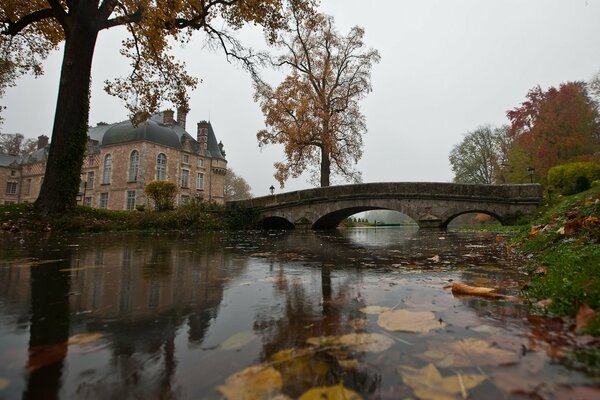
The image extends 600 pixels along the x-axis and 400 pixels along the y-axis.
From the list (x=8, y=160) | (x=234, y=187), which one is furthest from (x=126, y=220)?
(x=8, y=160)

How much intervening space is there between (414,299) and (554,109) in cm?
2928

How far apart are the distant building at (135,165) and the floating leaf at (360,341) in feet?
108

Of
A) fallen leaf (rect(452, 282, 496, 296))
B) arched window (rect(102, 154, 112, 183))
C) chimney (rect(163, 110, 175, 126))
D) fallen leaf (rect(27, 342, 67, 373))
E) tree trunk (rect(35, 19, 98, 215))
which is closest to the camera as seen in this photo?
fallen leaf (rect(27, 342, 67, 373))

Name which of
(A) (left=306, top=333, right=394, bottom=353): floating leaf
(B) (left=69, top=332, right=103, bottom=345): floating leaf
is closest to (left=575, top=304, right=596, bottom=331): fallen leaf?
(A) (left=306, top=333, right=394, bottom=353): floating leaf

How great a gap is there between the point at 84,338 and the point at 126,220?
37.9 feet

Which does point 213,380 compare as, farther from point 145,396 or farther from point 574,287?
point 574,287

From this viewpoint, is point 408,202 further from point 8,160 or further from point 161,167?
point 8,160

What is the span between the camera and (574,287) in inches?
Answer: 52.3

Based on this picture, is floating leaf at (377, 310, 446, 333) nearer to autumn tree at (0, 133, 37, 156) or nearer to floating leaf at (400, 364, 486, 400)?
floating leaf at (400, 364, 486, 400)

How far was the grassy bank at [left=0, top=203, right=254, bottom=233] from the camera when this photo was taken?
7.63 m

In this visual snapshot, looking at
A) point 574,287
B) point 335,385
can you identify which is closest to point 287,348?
point 335,385

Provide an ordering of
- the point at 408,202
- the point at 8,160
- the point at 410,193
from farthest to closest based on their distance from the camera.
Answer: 1. the point at 8,160
2. the point at 408,202
3. the point at 410,193

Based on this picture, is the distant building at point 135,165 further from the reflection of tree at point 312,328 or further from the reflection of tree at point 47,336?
the reflection of tree at point 312,328

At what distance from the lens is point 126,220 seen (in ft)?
36.4
